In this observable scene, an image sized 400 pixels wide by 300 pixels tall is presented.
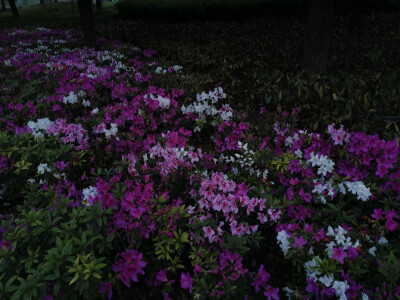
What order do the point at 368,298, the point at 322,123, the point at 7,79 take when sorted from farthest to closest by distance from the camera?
1. the point at 7,79
2. the point at 322,123
3. the point at 368,298

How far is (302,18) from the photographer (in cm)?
1209

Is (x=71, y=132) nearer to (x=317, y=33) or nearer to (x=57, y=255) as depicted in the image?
(x=57, y=255)

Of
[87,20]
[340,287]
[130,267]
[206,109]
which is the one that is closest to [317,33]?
[206,109]

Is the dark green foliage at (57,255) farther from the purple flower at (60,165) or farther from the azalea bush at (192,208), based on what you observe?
the purple flower at (60,165)

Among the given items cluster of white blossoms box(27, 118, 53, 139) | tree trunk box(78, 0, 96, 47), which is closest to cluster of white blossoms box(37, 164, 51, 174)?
cluster of white blossoms box(27, 118, 53, 139)

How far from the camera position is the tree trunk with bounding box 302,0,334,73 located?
5.48 meters

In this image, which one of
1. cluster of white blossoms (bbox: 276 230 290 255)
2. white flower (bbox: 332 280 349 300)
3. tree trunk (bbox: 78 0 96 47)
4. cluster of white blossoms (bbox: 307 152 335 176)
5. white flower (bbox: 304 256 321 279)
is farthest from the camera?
tree trunk (bbox: 78 0 96 47)

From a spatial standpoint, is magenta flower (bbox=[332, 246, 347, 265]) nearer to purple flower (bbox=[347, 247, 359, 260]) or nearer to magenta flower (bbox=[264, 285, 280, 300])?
purple flower (bbox=[347, 247, 359, 260])

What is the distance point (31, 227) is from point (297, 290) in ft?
7.15

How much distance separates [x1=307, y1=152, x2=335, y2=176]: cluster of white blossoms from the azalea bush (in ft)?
0.04

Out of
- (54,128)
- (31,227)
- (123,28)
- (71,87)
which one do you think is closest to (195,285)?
(31,227)

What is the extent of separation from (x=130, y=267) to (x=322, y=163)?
7.47 ft

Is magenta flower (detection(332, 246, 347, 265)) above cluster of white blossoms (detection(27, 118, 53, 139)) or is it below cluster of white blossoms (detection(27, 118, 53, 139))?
below

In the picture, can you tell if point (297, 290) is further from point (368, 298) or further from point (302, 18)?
point (302, 18)
